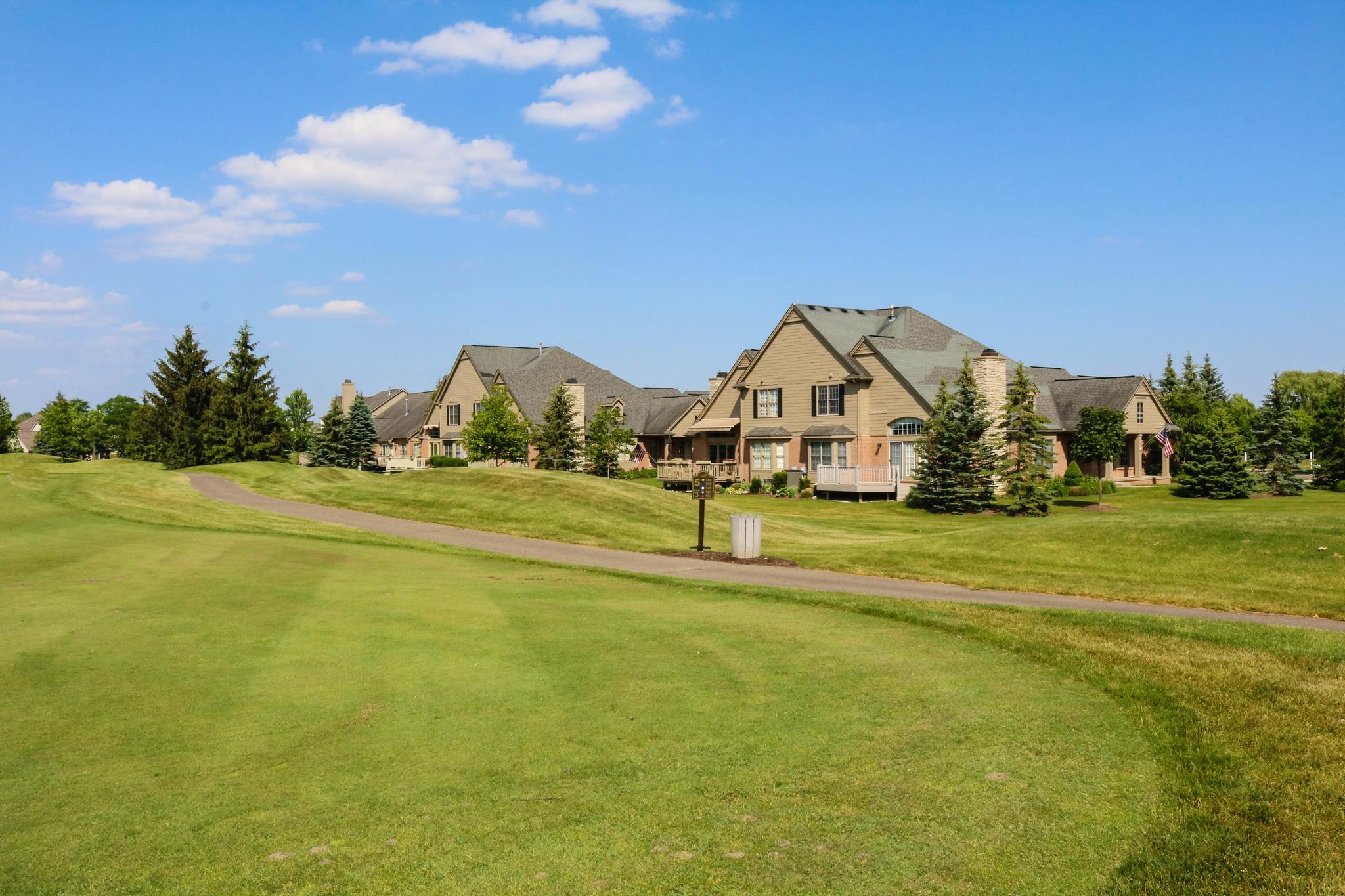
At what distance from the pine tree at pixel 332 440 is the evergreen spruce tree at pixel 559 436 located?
71.6 feet

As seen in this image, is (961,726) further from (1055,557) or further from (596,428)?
(596,428)

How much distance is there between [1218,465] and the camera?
50.1 m

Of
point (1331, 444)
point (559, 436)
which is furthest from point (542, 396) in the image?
point (1331, 444)

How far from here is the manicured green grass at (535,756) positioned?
6.00 m

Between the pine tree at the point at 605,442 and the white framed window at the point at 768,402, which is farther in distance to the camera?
the pine tree at the point at 605,442

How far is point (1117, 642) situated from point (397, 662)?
375 inches

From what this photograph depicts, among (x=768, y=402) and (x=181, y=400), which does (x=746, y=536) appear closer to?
(x=768, y=402)

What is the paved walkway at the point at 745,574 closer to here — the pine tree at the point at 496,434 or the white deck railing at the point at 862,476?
the white deck railing at the point at 862,476

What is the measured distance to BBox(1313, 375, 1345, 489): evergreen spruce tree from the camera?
5562 cm

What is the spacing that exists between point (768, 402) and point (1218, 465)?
25158mm

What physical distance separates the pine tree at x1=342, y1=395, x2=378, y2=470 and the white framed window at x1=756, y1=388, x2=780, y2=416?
36819 millimetres

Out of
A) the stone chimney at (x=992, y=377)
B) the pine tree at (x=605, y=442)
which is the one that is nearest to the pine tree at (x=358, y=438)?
the pine tree at (x=605, y=442)

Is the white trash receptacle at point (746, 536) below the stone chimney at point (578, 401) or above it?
below

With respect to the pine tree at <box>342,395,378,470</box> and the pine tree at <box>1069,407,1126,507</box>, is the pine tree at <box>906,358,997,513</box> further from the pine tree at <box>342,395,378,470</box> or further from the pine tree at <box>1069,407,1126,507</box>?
the pine tree at <box>342,395,378,470</box>
